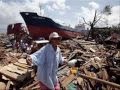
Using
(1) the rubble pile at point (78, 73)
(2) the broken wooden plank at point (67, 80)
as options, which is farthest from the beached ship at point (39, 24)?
(2) the broken wooden plank at point (67, 80)

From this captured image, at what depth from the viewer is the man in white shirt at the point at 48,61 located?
4.36 metres

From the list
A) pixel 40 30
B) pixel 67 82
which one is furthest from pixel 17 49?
pixel 67 82

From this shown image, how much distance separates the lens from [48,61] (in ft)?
14.5

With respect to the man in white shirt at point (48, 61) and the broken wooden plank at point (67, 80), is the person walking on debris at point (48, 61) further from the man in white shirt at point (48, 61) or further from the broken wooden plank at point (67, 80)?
the broken wooden plank at point (67, 80)

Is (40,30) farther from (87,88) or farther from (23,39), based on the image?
(87,88)

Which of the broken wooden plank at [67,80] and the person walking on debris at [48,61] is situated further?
the broken wooden plank at [67,80]

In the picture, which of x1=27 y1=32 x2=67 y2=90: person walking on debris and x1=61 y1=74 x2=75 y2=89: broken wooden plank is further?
x1=61 y1=74 x2=75 y2=89: broken wooden plank

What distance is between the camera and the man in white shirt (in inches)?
172

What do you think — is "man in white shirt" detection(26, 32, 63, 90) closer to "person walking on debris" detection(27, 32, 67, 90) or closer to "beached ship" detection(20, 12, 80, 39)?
"person walking on debris" detection(27, 32, 67, 90)

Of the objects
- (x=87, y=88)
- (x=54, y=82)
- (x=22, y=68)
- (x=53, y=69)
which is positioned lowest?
(x=87, y=88)

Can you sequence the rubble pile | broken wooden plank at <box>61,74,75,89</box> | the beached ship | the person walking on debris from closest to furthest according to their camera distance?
the person walking on debris → the rubble pile → broken wooden plank at <box>61,74,75,89</box> → the beached ship


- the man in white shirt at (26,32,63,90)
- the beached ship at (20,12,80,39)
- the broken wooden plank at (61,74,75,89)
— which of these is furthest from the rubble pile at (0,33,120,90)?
the beached ship at (20,12,80,39)

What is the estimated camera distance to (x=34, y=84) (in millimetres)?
7613

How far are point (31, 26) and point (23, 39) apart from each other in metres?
5.30
